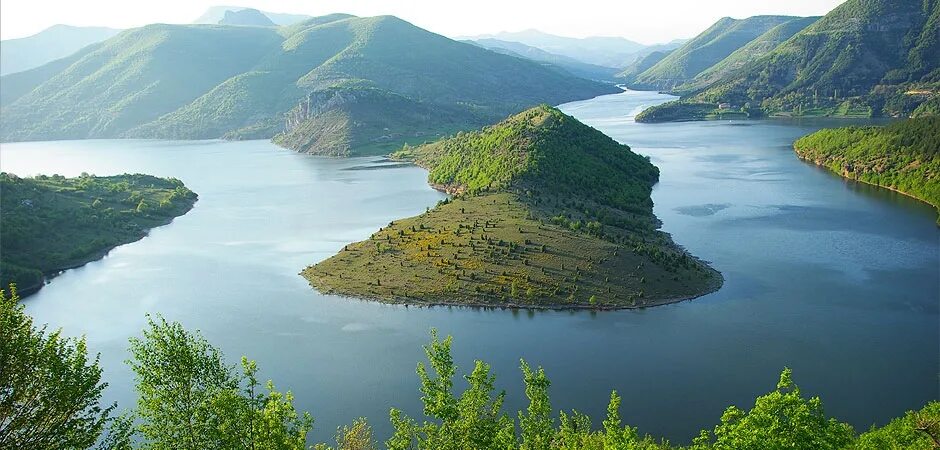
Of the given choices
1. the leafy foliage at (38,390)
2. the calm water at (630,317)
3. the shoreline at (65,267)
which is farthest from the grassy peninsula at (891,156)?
the shoreline at (65,267)

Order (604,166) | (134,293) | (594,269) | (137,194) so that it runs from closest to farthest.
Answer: (594,269), (134,293), (604,166), (137,194)

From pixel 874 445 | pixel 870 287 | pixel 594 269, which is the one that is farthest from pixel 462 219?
pixel 874 445

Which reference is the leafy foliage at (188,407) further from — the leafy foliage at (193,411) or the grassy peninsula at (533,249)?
the grassy peninsula at (533,249)

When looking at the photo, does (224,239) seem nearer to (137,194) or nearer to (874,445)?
(137,194)

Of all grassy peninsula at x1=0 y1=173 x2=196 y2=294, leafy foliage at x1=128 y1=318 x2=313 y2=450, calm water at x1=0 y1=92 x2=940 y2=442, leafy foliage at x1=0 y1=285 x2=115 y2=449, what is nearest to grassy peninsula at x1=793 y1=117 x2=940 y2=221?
calm water at x1=0 y1=92 x2=940 y2=442

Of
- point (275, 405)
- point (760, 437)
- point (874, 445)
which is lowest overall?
point (874, 445)
